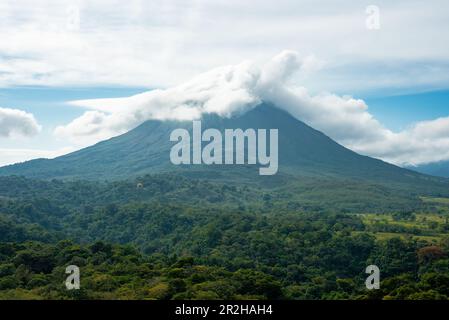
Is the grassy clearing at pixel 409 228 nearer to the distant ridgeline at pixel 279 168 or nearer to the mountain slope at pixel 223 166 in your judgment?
the distant ridgeline at pixel 279 168

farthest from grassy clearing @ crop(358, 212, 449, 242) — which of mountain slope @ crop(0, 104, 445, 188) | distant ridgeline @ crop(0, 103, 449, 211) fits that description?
mountain slope @ crop(0, 104, 445, 188)

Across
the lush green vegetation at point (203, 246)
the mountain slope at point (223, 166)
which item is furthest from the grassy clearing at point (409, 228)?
the mountain slope at point (223, 166)

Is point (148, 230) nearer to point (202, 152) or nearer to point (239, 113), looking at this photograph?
point (202, 152)

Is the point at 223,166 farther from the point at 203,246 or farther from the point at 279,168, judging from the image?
the point at 203,246

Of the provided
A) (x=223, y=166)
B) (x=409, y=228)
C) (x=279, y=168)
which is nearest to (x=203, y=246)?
(x=409, y=228)

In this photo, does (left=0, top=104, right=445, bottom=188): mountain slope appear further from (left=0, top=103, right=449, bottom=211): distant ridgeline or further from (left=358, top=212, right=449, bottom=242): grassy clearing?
(left=358, top=212, right=449, bottom=242): grassy clearing
